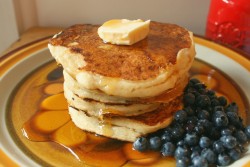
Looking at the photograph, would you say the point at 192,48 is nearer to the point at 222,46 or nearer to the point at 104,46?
the point at 104,46

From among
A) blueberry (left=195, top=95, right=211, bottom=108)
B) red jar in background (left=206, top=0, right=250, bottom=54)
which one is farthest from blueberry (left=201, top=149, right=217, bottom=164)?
red jar in background (left=206, top=0, right=250, bottom=54)

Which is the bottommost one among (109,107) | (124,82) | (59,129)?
(59,129)

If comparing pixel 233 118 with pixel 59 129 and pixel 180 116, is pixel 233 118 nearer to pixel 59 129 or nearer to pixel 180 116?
pixel 180 116

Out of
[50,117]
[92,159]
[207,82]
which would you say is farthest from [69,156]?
[207,82]

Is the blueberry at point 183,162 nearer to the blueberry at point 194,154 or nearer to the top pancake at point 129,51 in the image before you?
the blueberry at point 194,154

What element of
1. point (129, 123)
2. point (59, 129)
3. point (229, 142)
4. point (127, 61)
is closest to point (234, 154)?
point (229, 142)

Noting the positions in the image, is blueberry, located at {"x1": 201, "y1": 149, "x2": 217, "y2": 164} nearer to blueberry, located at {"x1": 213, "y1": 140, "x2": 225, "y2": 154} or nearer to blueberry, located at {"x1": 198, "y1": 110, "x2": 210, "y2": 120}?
blueberry, located at {"x1": 213, "y1": 140, "x2": 225, "y2": 154}
